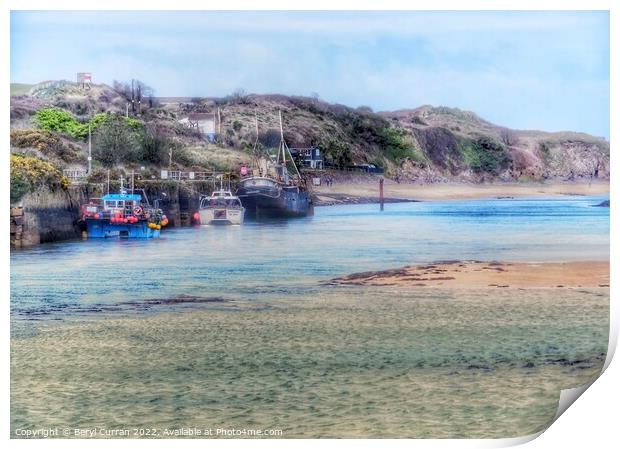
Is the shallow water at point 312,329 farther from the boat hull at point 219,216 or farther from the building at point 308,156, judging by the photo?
the building at point 308,156

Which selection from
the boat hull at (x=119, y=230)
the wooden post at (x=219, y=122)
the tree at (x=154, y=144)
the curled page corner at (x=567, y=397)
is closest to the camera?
the curled page corner at (x=567, y=397)

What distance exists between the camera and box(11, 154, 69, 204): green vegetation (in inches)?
306

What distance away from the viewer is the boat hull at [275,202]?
333 inches

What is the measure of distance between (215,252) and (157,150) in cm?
87

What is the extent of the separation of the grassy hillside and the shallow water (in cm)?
32

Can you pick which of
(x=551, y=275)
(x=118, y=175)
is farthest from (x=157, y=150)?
(x=551, y=275)

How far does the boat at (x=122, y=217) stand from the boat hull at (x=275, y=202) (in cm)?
65

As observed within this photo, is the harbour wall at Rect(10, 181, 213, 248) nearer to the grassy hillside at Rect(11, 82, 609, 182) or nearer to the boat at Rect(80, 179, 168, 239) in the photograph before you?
the boat at Rect(80, 179, 168, 239)

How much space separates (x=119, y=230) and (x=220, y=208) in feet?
2.86

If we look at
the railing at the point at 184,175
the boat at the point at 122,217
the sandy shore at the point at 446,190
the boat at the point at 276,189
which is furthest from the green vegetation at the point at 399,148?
the boat at the point at 122,217

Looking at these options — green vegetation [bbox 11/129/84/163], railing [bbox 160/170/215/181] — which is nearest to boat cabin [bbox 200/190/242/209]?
railing [bbox 160/170/215/181]

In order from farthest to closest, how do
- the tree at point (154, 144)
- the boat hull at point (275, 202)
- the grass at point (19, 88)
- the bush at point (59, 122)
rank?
the boat hull at point (275, 202) → the tree at point (154, 144) → the bush at point (59, 122) → the grass at point (19, 88)

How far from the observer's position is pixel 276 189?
8.45m

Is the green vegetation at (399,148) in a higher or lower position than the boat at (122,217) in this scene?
higher
